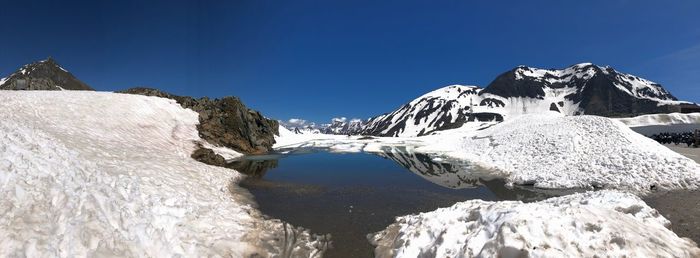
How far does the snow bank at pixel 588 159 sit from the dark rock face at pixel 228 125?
93.6 ft

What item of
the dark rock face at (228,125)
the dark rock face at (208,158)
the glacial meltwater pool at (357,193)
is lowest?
the glacial meltwater pool at (357,193)

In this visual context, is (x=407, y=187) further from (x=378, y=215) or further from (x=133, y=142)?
(x=133, y=142)

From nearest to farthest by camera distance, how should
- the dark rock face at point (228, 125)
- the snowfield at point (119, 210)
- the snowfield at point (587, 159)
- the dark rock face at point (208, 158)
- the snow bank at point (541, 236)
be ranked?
the snowfield at point (119, 210), the snow bank at point (541, 236), the snowfield at point (587, 159), the dark rock face at point (208, 158), the dark rock face at point (228, 125)

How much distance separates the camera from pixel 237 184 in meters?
21.5

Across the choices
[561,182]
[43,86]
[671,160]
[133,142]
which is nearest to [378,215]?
[561,182]

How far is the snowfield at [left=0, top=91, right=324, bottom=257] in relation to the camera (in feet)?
24.1

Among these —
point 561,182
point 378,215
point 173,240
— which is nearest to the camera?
point 173,240

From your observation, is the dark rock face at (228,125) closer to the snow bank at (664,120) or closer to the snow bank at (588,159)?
the snow bank at (588,159)

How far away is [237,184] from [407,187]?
36.1 feet

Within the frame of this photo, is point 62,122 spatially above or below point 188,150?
above

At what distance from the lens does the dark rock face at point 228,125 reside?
41.8 m

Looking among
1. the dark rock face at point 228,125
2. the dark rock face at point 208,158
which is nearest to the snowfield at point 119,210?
the dark rock face at point 208,158

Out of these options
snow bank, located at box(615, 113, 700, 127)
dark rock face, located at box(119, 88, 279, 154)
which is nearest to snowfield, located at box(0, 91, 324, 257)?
dark rock face, located at box(119, 88, 279, 154)

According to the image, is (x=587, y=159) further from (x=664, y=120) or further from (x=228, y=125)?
(x=664, y=120)
